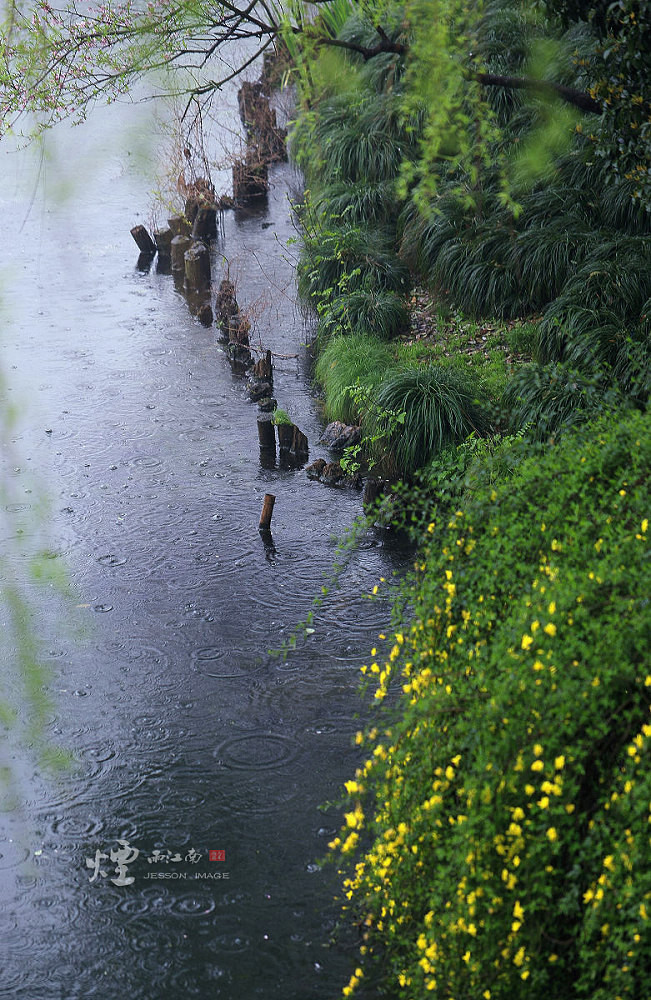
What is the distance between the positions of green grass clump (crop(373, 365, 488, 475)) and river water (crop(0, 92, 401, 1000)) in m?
0.60

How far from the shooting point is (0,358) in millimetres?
10773

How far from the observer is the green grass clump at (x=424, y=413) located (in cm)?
779

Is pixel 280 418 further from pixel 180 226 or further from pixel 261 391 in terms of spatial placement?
pixel 180 226

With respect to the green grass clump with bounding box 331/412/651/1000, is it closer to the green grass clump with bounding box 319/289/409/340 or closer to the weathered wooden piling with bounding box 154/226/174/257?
Answer: the green grass clump with bounding box 319/289/409/340

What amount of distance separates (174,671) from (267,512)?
174 centimetres

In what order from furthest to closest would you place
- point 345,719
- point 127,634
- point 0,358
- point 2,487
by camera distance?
1. point 0,358
2. point 2,487
3. point 127,634
4. point 345,719

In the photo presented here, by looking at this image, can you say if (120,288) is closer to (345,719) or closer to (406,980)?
(345,719)

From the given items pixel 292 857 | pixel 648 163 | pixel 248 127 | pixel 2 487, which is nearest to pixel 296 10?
pixel 648 163

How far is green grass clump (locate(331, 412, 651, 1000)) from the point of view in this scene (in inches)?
107

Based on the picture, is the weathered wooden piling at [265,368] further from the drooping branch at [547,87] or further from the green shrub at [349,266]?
the drooping branch at [547,87]

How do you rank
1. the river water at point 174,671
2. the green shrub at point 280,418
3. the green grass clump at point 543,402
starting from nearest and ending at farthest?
the river water at point 174,671 → the green grass clump at point 543,402 → the green shrub at point 280,418

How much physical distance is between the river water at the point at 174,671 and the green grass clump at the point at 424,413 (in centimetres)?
60

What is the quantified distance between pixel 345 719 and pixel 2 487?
4234 mm

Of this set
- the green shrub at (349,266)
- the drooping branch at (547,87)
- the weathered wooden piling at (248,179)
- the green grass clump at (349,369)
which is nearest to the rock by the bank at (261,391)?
the green grass clump at (349,369)
